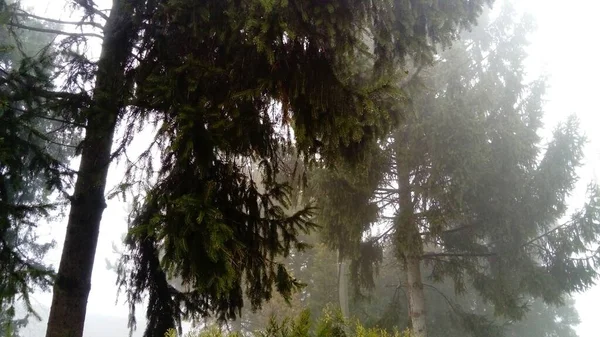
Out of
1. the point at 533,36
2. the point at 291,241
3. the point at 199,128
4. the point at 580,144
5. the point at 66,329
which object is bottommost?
the point at 66,329

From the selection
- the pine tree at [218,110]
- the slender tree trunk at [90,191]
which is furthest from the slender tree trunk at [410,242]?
the slender tree trunk at [90,191]

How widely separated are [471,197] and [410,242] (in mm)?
2241

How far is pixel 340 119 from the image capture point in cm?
394

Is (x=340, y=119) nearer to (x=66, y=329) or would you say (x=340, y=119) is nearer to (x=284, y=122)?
(x=284, y=122)

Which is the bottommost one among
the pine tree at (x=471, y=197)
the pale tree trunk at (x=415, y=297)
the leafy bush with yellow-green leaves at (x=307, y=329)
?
the leafy bush with yellow-green leaves at (x=307, y=329)

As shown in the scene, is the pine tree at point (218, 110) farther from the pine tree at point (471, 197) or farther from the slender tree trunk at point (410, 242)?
the slender tree trunk at point (410, 242)

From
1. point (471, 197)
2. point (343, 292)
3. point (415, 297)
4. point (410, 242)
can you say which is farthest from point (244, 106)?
point (343, 292)

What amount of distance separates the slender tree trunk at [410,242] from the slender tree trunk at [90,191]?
6.26m

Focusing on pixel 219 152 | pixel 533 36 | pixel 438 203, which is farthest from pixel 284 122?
pixel 533 36

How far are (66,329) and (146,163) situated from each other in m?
1.75

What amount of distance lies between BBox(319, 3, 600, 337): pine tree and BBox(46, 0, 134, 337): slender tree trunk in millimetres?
5110

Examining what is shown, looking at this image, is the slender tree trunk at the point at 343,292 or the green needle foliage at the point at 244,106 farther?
the slender tree trunk at the point at 343,292

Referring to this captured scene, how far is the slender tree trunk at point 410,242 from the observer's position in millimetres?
9438

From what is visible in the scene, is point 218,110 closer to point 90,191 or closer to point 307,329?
point 90,191
